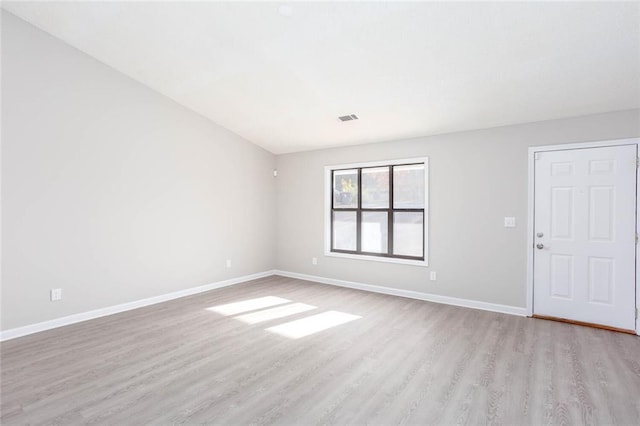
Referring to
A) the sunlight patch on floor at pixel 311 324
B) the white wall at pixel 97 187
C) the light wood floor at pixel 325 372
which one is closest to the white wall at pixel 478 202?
the light wood floor at pixel 325 372

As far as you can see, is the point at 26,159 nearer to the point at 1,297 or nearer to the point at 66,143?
the point at 66,143

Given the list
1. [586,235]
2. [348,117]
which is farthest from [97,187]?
[586,235]

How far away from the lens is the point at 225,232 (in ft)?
18.2

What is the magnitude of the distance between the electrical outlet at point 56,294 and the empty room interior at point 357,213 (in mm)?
22

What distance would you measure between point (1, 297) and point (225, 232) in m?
2.82

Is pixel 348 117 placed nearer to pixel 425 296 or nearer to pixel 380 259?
pixel 380 259

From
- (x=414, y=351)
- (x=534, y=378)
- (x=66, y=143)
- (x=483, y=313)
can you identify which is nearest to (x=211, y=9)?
(x=66, y=143)

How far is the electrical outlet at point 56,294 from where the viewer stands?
11.8 ft

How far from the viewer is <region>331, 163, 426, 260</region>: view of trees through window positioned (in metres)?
5.02

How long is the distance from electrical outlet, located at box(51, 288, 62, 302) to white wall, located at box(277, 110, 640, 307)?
155 inches

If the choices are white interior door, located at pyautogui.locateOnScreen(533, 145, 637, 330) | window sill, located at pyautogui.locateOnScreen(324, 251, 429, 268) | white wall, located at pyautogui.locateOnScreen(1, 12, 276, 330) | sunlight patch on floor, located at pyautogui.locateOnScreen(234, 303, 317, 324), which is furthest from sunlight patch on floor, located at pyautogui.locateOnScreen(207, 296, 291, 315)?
white interior door, located at pyautogui.locateOnScreen(533, 145, 637, 330)

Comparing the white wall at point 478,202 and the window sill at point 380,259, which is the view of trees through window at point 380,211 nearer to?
the window sill at point 380,259

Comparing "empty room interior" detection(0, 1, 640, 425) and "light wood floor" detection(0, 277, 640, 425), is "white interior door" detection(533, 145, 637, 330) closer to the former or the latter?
"empty room interior" detection(0, 1, 640, 425)

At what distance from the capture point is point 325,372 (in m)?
2.65
